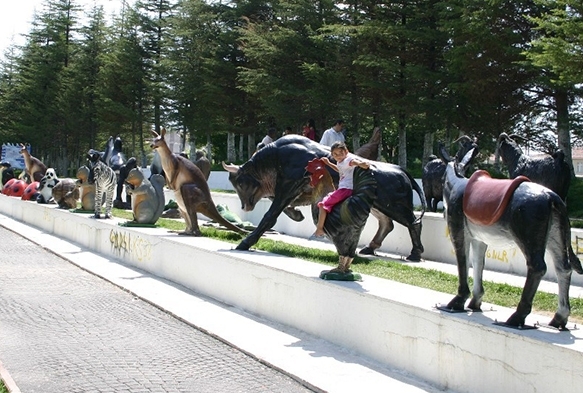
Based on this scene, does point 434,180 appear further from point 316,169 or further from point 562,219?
point 562,219

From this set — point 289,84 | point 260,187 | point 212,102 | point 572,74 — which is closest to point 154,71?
point 212,102

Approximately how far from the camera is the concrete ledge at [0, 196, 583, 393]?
544cm

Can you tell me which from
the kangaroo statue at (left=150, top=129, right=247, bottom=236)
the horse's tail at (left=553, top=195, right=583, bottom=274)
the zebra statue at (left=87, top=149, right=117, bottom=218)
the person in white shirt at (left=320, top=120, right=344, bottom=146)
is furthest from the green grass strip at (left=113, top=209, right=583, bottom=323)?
the zebra statue at (left=87, top=149, right=117, bottom=218)

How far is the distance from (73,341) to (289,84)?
27631mm

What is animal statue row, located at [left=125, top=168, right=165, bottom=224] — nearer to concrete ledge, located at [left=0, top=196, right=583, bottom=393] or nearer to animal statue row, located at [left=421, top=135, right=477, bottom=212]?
concrete ledge, located at [left=0, top=196, right=583, bottom=393]

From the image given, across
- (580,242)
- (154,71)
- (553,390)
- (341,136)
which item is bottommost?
(553,390)

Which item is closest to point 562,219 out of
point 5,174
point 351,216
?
point 351,216

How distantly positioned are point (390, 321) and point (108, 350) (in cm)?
294

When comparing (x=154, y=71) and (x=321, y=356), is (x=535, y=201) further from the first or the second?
(x=154, y=71)

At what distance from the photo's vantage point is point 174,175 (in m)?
13.6

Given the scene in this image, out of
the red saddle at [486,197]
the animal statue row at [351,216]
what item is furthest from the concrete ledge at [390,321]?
the red saddle at [486,197]

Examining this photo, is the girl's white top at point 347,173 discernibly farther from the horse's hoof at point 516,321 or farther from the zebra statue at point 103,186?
the zebra statue at point 103,186

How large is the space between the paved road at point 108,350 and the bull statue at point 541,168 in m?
3.94

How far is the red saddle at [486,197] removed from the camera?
5840mm
